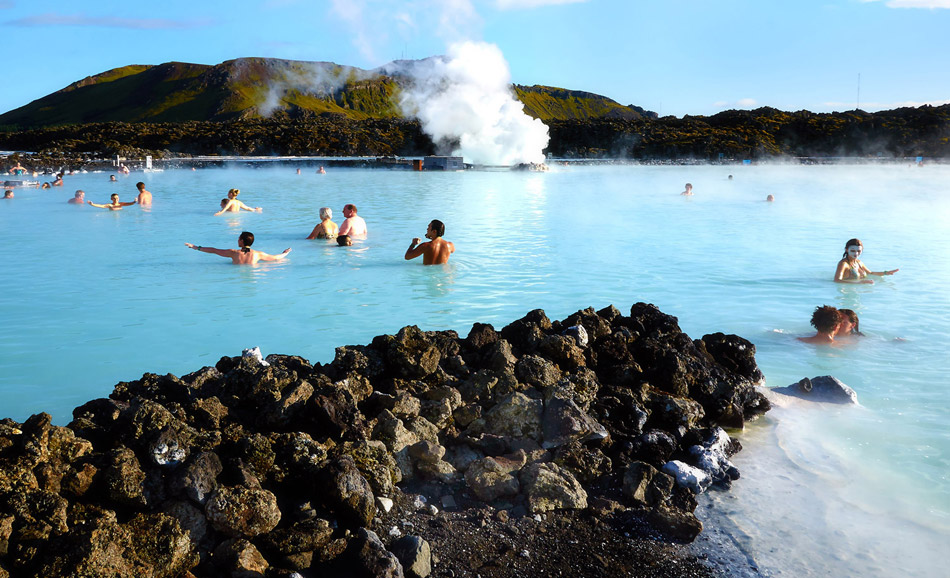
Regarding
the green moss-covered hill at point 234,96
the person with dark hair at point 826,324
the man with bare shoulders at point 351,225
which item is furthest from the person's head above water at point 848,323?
the green moss-covered hill at point 234,96

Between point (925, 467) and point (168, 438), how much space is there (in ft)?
13.9

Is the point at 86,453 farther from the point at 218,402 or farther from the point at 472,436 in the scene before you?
the point at 472,436

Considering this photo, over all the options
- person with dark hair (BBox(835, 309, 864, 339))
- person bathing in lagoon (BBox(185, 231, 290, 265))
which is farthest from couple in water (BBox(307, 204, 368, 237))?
person with dark hair (BBox(835, 309, 864, 339))

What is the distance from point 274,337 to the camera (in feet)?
23.3

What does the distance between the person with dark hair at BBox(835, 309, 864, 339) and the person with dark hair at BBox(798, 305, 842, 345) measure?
14cm

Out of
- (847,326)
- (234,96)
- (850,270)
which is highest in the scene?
(234,96)

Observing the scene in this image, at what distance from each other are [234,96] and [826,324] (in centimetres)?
14139

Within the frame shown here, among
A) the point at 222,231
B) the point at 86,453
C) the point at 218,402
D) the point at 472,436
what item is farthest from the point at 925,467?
the point at 222,231

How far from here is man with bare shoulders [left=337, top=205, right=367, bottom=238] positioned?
1241 cm

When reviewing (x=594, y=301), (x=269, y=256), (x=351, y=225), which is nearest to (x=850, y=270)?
(x=594, y=301)

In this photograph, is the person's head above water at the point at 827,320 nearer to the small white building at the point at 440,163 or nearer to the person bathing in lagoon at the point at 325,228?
the person bathing in lagoon at the point at 325,228

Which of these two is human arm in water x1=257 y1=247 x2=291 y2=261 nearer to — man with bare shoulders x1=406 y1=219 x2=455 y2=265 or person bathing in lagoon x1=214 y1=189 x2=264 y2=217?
man with bare shoulders x1=406 y1=219 x2=455 y2=265

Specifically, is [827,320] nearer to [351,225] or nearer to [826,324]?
[826,324]

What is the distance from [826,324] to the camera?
6836mm
